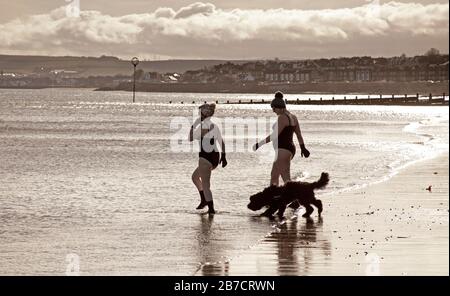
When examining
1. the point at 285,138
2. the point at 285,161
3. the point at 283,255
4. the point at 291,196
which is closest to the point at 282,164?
the point at 285,161

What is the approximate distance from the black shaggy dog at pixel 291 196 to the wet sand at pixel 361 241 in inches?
8.3

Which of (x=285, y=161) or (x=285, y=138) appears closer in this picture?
(x=285, y=138)

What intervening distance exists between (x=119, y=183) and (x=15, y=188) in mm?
2515

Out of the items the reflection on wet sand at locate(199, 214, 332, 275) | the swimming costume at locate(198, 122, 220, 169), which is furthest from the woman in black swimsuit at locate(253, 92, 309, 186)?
the reflection on wet sand at locate(199, 214, 332, 275)

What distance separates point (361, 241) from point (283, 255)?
4.77ft

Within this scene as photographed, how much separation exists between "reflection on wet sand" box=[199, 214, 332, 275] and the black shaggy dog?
119cm

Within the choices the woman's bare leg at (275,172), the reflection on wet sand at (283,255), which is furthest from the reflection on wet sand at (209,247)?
the woman's bare leg at (275,172)

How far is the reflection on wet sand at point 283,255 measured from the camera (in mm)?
11078

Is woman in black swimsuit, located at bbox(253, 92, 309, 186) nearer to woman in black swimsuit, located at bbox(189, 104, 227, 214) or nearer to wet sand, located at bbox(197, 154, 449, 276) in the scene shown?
woman in black swimsuit, located at bbox(189, 104, 227, 214)

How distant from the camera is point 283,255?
12.1 m

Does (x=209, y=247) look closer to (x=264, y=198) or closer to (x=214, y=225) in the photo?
(x=214, y=225)
